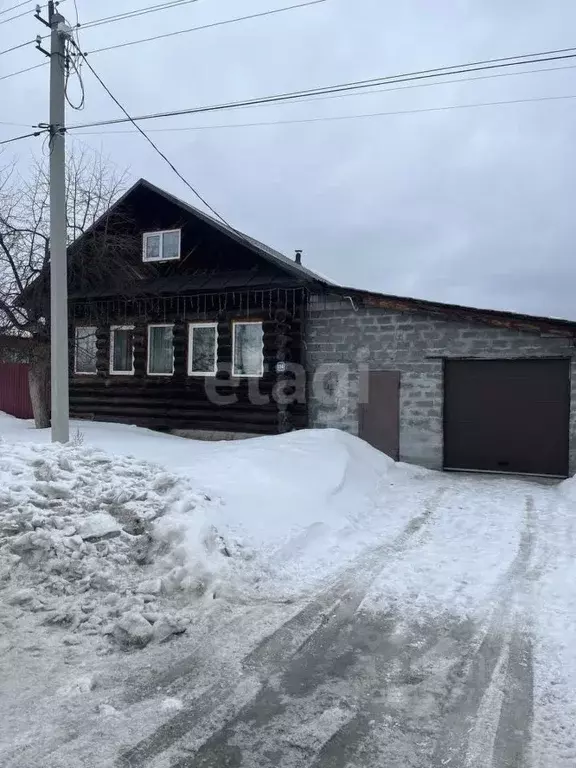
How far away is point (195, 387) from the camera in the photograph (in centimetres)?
1412

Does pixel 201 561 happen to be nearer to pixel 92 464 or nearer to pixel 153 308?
pixel 92 464

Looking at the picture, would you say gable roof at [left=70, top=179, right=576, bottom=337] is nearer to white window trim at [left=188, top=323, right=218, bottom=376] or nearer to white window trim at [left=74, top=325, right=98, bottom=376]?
Answer: white window trim at [left=188, top=323, right=218, bottom=376]

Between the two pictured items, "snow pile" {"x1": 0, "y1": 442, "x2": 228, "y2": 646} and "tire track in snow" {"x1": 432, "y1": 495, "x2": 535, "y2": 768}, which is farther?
"snow pile" {"x1": 0, "y1": 442, "x2": 228, "y2": 646}

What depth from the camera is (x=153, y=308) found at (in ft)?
48.1

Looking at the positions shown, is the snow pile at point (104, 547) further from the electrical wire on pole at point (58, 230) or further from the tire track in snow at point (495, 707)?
the electrical wire on pole at point (58, 230)

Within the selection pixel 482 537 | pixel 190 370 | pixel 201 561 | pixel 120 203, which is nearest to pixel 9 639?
pixel 201 561

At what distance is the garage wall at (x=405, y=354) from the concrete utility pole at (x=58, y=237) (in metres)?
5.65

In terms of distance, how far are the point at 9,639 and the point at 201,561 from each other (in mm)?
1607

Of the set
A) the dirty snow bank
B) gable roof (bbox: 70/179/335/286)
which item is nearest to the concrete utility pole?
the dirty snow bank

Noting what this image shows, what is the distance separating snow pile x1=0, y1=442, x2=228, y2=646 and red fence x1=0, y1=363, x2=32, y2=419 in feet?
43.2

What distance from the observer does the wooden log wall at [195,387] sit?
1300 centimetres

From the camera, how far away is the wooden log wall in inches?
512

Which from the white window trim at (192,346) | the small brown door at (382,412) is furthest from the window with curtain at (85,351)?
the small brown door at (382,412)

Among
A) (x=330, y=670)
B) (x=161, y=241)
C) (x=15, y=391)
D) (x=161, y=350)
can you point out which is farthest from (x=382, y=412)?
(x=15, y=391)
